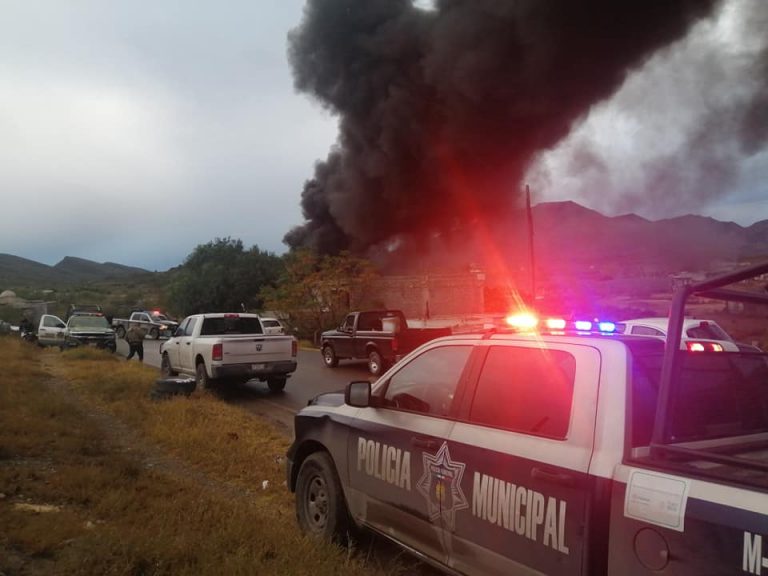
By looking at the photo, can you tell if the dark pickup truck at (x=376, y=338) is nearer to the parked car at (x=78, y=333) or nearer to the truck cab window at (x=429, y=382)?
the parked car at (x=78, y=333)

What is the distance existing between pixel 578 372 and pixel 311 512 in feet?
7.94

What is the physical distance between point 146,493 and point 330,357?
1208 centimetres

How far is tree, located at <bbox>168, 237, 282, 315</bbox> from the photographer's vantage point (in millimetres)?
42062

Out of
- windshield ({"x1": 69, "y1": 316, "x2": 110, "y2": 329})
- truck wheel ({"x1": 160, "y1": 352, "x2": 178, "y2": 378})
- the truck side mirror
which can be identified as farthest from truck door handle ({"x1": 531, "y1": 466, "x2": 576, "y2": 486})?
windshield ({"x1": 69, "y1": 316, "x2": 110, "y2": 329})

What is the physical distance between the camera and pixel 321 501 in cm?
423

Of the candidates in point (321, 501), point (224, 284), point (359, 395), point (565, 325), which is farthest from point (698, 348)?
point (224, 284)

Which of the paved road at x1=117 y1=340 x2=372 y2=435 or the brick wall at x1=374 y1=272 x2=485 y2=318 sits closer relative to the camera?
the paved road at x1=117 y1=340 x2=372 y2=435

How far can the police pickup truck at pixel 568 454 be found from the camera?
208 cm

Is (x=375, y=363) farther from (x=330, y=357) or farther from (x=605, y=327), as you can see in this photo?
(x=605, y=327)

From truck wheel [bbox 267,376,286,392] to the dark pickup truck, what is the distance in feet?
9.73

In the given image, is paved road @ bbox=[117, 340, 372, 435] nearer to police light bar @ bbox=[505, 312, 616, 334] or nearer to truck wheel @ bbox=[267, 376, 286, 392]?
truck wheel @ bbox=[267, 376, 286, 392]

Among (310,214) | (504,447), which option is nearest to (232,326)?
Result: (504,447)

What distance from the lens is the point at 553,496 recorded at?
254cm

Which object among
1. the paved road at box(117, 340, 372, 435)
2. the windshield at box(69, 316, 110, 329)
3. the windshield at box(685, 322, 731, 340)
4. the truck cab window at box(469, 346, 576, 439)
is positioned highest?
the windshield at box(685, 322, 731, 340)
